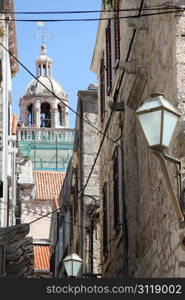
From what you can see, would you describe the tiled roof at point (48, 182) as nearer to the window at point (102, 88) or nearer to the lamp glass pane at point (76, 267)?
the window at point (102, 88)

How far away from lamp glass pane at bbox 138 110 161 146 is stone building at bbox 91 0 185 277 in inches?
22.6

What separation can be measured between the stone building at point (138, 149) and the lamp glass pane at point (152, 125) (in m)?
0.57

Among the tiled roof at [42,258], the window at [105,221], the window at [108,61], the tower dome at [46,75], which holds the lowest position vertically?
the tiled roof at [42,258]

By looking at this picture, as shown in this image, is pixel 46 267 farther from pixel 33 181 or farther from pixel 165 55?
pixel 165 55

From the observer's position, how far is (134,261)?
50.2 feet

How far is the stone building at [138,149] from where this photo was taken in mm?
11570

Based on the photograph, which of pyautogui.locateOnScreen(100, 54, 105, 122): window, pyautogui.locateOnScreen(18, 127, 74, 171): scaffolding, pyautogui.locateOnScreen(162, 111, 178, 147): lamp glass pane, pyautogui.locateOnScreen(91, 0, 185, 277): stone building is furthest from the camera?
pyautogui.locateOnScreen(18, 127, 74, 171): scaffolding

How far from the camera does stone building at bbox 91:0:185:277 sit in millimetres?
11570

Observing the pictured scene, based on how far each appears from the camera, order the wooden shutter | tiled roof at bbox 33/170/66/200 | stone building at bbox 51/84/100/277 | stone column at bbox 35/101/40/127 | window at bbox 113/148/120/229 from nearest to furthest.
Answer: window at bbox 113/148/120/229
the wooden shutter
stone building at bbox 51/84/100/277
tiled roof at bbox 33/170/66/200
stone column at bbox 35/101/40/127

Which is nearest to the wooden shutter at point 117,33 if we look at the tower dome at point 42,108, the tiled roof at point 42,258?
the tiled roof at point 42,258

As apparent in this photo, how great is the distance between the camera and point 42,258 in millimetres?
41875

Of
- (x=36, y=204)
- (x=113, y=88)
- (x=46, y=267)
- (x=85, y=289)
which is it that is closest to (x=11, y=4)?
(x=113, y=88)

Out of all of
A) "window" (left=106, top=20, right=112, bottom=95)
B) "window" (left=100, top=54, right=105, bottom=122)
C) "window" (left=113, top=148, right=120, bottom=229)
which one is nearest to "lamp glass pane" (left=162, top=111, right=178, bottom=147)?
"window" (left=113, top=148, right=120, bottom=229)

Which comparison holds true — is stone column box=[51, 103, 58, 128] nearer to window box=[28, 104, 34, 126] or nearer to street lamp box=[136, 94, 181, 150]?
window box=[28, 104, 34, 126]
